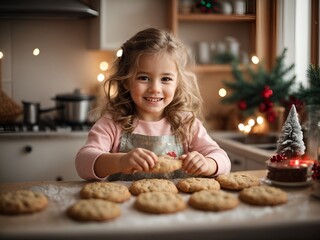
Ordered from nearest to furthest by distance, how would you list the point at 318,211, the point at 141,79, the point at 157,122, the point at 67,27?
the point at 318,211, the point at 141,79, the point at 157,122, the point at 67,27

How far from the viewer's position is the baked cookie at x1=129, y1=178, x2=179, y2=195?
0.95 metres

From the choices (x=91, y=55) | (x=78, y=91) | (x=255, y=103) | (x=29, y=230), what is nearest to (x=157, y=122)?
(x=29, y=230)

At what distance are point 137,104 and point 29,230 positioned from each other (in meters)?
0.65

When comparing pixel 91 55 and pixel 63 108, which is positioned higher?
pixel 91 55

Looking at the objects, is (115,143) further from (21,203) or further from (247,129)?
(247,129)

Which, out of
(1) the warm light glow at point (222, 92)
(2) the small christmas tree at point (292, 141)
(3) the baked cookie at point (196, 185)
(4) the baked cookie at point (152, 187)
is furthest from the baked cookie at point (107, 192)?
(1) the warm light glow at point (222, 92)

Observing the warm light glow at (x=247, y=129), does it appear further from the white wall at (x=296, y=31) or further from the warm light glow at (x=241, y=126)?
the white wall at (x=296, y=31)

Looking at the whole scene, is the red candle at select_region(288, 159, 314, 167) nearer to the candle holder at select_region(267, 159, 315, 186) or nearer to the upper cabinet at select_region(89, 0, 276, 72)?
the candle holder at select_region(267, 159, 315, 186)

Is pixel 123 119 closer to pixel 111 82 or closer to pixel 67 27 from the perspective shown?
pixel 111 82

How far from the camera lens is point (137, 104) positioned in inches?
50.8

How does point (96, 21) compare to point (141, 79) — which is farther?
point (96, 21)

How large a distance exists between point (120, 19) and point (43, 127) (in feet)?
2.29

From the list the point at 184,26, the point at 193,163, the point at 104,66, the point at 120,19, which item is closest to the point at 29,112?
the point at 104,66

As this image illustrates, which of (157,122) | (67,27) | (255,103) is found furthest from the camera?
(67,27)
